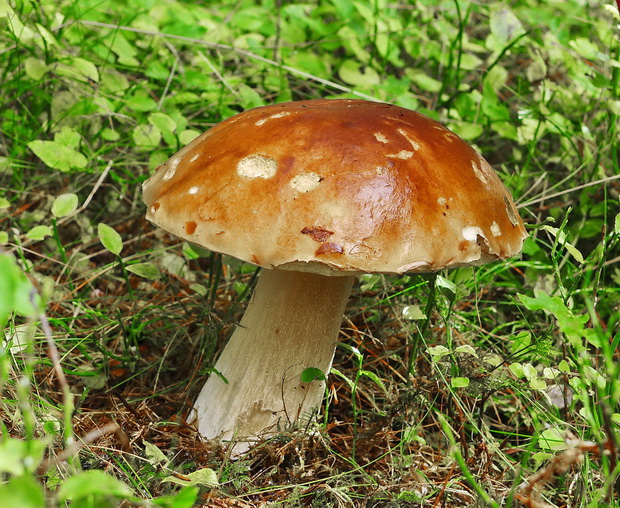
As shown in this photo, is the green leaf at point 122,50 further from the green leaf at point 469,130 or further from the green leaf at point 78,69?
the green leaf at point 469,130

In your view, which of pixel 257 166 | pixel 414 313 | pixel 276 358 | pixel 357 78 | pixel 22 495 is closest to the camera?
pixel 22 495

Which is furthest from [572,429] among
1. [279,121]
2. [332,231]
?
[279,121]

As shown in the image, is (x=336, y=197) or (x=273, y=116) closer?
(x=336, y=197)

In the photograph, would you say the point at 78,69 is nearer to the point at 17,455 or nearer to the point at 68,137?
the point at 68,137

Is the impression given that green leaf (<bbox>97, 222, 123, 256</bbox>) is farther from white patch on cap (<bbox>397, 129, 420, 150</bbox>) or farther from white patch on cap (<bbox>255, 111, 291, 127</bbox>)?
white patch on cap (<bbox>397, 129, 420, 150</bbox>)

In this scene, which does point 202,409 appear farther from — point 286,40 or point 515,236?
point 286,40

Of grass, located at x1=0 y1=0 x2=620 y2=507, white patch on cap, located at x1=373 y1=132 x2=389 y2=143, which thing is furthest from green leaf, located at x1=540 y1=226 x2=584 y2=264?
white patch on cap, located at x1=373 y1=132 x2=389 y2=143

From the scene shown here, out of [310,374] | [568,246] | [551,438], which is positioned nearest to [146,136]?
[310,374]
